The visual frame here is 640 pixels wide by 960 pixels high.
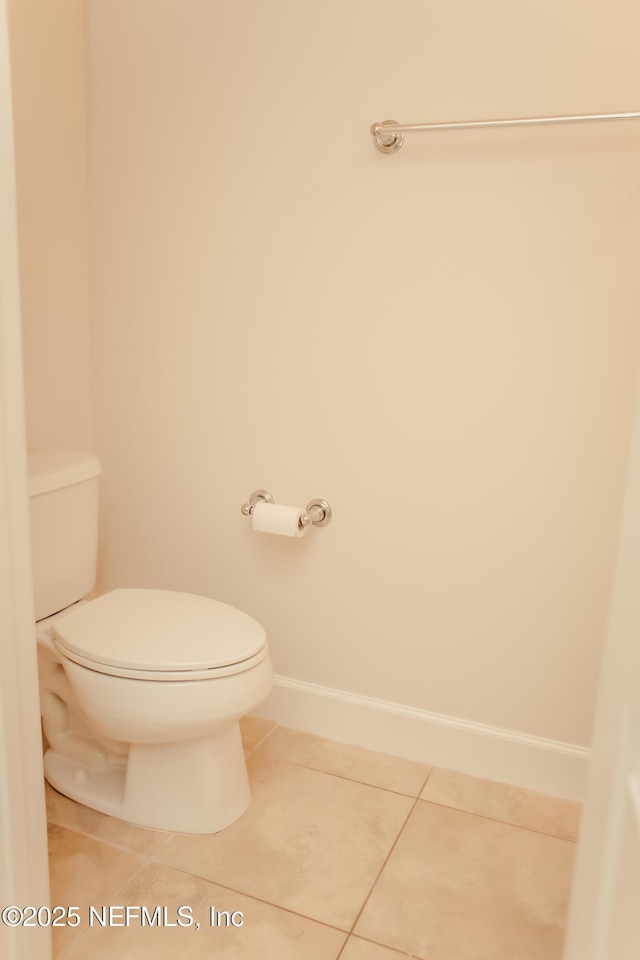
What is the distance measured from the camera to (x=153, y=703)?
5.30ft

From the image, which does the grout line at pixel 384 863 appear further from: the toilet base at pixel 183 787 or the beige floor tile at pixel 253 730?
the beige floor tile at pixel 253 730

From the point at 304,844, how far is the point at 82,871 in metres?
0.46

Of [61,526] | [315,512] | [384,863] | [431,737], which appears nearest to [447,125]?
[315,512]

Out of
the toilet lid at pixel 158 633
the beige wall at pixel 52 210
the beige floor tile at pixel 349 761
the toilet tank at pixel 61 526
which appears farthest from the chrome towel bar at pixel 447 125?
the beige floor tile at pixel 349 761

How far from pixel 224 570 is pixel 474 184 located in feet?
3.81

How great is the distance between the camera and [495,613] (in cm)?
193

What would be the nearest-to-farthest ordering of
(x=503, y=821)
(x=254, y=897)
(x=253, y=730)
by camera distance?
(x=254, y=897)
(x=503, y=821)
(x=253, y=730)

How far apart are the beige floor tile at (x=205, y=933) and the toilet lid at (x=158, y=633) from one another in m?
0.43

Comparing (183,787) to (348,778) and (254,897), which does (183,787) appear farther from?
(348,778)

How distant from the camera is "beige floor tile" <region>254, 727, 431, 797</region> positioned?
1982mm

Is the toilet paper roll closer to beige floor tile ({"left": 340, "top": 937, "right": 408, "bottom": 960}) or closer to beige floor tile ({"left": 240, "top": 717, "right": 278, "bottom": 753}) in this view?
beige floor tile ({"left": 240, "top": 717, "right": 278, "bottom": 753})

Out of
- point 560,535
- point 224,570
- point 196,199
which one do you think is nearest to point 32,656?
point 224,570

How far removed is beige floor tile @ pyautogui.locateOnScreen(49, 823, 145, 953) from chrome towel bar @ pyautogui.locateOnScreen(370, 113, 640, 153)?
1.62 metres

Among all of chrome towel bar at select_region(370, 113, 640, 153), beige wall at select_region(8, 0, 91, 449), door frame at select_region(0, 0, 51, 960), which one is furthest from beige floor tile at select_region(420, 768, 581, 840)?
chrome towel bar at select_region(370, 113, 640, 153)
